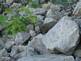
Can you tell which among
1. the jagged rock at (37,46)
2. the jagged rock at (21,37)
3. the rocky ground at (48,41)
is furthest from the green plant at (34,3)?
the jagged rock at (37,46)

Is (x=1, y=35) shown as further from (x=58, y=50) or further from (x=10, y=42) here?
(x=58, y=50)

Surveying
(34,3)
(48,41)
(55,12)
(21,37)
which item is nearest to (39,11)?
(55,12)

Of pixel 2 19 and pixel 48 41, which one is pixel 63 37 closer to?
pixel 48 41

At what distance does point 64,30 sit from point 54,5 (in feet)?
5.38

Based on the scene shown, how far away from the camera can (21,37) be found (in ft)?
14.0

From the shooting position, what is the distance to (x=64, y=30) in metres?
3.71

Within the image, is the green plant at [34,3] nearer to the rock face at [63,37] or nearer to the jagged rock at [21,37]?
the jagged rock at [21,37]

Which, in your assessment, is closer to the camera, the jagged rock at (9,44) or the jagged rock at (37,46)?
the jagged rock at (37,46)

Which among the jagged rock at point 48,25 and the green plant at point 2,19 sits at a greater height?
the jagged rock at point 48,25

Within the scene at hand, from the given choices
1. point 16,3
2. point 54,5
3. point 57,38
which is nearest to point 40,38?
point 57,38

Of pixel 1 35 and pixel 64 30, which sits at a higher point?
pixel 64 30

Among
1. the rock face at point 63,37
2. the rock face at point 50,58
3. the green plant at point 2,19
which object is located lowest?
the rock face at point 50,58

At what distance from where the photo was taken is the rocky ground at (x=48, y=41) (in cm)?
359

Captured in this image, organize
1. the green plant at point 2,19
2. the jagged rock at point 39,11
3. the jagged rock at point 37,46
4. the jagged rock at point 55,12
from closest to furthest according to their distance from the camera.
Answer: the jagged rock at point 37,46 < the jagged rock at point 55,12 < the green plant at point 2,19 < the jagged rock at point 39,11
